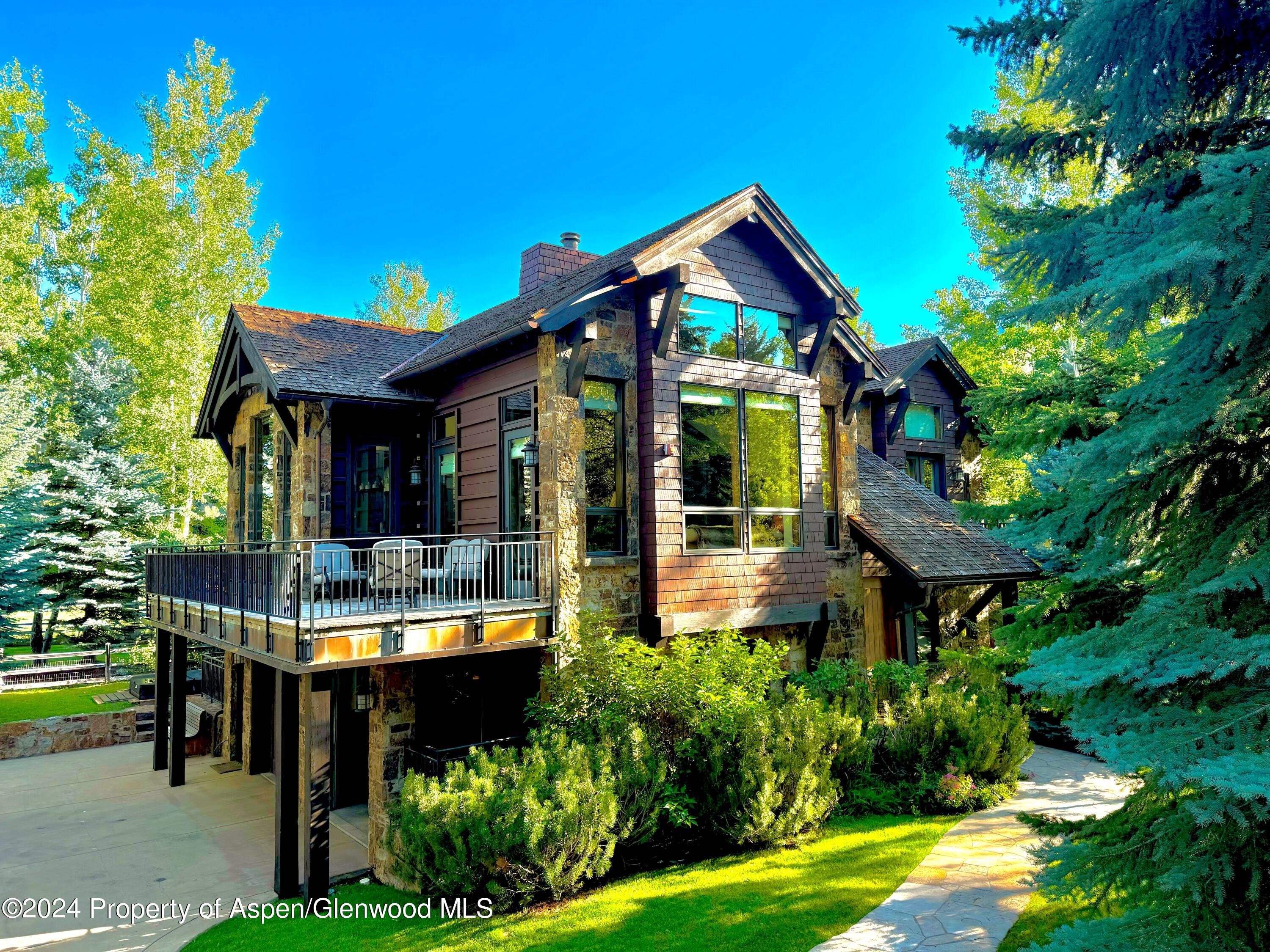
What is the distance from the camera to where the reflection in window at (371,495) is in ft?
43.0

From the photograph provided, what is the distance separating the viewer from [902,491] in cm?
1550

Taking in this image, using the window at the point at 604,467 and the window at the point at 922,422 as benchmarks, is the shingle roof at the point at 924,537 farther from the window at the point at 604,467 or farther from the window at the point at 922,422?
the window at the point at 604,467

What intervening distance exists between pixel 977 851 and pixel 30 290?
31.2m

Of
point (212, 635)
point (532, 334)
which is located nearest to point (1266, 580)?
point (532, 334)

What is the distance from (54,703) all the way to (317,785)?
48.1 feet

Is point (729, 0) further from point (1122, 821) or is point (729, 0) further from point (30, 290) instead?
point (30, 290)

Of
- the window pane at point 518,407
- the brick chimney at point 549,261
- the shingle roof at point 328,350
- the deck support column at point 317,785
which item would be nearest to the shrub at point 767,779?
the deck support column at point 317,785

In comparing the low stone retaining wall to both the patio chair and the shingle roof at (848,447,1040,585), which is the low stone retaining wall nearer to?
the patio chair

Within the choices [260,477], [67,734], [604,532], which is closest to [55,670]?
[67,734]

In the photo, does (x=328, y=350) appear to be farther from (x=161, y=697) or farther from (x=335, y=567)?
(x=161, y=697)

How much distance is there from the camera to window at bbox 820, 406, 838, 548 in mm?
12836

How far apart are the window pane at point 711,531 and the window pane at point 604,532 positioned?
0.91 m

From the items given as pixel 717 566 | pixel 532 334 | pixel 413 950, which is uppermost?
pixel 532 334

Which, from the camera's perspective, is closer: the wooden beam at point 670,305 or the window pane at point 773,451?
the wooden beam at point 670,305
